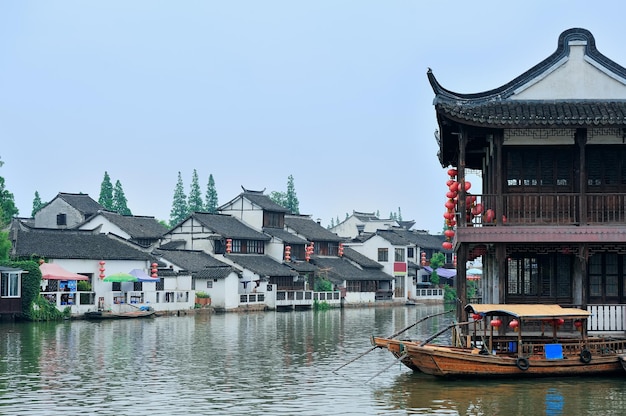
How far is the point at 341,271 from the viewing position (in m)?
86.1

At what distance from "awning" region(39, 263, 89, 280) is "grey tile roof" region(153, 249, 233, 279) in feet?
38.7

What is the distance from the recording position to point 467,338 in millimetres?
25438

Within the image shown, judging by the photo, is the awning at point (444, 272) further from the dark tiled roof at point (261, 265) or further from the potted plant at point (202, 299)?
the potted plant at point (202, 299)

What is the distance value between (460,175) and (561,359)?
5295 millimetres

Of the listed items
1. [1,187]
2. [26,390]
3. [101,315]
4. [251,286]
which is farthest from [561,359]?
[1,187]

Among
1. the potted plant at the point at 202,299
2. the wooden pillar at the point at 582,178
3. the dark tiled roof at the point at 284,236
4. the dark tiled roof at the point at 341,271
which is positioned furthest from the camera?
the dark tiled roof at the point at 341,271

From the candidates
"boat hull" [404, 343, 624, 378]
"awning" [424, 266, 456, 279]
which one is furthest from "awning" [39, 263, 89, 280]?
"awning" [424, 266, 456, 279]

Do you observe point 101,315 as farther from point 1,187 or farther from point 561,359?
point 561,359

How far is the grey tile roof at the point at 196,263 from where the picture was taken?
222ft

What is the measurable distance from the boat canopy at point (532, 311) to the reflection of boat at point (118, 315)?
3455cm

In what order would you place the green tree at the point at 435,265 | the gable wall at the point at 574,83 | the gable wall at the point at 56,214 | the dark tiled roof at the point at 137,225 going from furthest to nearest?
the green tree at the point at 435,265, the gable wall at the point at 56,214, the dark tiled roof at the point at 137,225, the gable wall at the point at 574,83

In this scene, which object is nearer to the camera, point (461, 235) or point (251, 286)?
point (461, 235)

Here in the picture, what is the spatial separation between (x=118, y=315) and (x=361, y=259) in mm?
39115

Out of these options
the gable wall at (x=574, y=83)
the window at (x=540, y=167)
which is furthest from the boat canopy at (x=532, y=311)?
the gable wall at (x=574, y=83)
